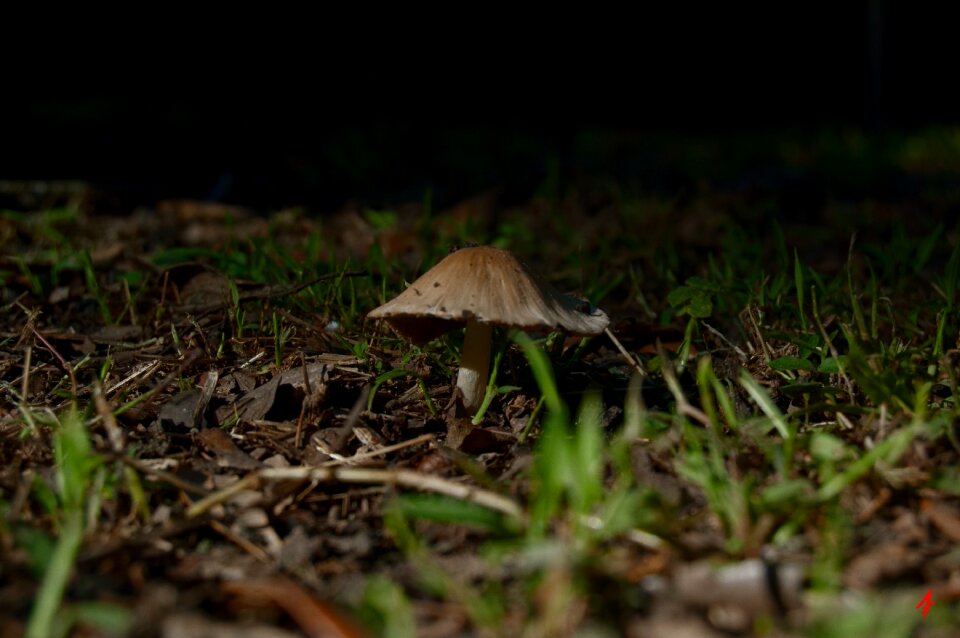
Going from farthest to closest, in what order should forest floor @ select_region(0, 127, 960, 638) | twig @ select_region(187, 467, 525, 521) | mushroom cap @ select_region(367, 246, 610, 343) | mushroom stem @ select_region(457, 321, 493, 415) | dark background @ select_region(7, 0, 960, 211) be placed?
1. dark background @ select_region(7, 0, 960, 211)
2. mushroom stem @ select_region(457, 321, 493, 415)
3. mushroom cap @ select_region(367, 246, 610, 343)
4. twig @ select_region(187, 467, 525, 521)
5. forest floor @ select_region(0, 127, 960, 638)

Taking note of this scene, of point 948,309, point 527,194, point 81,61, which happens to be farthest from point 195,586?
point 81,61

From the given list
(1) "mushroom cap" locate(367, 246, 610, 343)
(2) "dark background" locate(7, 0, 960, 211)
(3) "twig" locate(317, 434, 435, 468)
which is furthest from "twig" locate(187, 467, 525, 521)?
(2) "dark background" locate(7, 0, 960, 211)

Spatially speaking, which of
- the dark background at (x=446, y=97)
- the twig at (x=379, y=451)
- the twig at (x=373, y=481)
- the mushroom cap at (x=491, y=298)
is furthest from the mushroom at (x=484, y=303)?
the dark background at (x=446, y=97)

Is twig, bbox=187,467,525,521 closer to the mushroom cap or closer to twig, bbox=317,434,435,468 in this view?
twig, bbox=317,434,435,468

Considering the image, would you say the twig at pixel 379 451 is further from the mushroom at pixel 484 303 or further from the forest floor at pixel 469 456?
the mushroom at pixel 484 303

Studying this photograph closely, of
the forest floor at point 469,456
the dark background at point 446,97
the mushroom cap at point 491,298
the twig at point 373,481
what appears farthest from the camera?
the dark background at point 446,97

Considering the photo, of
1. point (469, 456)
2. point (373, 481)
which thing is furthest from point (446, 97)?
point (373, 481)

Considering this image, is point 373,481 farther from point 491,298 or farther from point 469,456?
point 491,298
